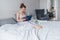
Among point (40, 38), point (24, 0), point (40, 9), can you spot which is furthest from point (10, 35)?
point (40, 9)

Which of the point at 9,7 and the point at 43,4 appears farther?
the point at 43,4

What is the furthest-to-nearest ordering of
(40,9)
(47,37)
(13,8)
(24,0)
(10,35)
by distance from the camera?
1. (40,9)
2. (24,0)
3. (13,8)
4. (10,35)
5. (47,37)

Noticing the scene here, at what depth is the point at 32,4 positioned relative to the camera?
198 inches

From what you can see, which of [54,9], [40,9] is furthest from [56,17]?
[40,9]

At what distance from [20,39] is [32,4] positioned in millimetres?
3117

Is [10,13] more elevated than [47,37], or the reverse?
[10,13]

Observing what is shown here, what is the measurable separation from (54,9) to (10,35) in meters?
3.72

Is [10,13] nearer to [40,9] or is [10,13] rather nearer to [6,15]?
[6,15]

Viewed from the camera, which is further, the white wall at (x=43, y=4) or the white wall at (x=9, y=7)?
the white wall at (x=43, y=4)

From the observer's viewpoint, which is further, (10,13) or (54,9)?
(54,9)

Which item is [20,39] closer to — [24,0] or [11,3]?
[11,3]

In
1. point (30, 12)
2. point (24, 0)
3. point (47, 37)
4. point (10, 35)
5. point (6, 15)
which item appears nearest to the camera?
point (47, 37)

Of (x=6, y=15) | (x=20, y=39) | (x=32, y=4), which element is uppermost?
(x=32, y=4)

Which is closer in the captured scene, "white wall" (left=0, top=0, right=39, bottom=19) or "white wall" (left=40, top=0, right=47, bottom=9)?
"white wall" (left=0, top=0, right=39, bottom=19)
